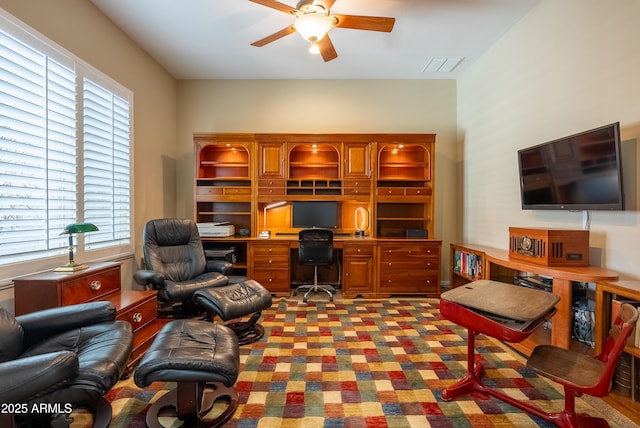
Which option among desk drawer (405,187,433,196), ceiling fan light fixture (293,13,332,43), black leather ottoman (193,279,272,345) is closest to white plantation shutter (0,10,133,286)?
black leather ottoman (193,279,272,345)

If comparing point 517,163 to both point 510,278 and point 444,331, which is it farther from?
point 444,331

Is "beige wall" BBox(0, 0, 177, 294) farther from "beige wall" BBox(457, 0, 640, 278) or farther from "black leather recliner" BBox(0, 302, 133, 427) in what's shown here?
"beige wall" BBox(457, 0, 640, 278)

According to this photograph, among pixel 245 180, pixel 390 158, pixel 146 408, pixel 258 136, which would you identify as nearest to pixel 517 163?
pixel 390 158

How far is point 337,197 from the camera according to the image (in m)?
4.19

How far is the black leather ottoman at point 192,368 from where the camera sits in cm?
150

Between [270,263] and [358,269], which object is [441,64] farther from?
[270,263]

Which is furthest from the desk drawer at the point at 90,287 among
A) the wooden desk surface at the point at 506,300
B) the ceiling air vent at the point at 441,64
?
the ceiling air vent at the point at 441,64

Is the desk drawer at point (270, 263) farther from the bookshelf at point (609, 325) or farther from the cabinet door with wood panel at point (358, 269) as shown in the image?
the bookshelf at point (609, 325)

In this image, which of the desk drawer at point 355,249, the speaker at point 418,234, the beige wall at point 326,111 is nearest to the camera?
the desk drawer at point 355,249

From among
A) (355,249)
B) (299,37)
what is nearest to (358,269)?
(355,249)

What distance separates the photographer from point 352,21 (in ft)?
8.00

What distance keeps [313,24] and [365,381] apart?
2.66 metres

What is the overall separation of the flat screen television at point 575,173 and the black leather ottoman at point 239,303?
265 cm

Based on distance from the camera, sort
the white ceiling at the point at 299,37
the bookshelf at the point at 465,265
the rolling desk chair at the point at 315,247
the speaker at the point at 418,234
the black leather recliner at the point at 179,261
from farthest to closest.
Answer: the speaker at the point at 418,234 → the rolling desk chair at the point at 315,247 → the bookshelf at the point at 465,265 → the black leather recliner at the point at 179,261 → the white ceiling at the point at 299,37
